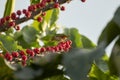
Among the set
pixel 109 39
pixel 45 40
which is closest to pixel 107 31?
pixel 109 39

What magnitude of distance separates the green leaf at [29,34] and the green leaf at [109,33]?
1572mm

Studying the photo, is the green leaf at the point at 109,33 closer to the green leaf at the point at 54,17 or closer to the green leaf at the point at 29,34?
the green leaf at the point at 29,34

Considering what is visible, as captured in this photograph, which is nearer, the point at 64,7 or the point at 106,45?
the point at 106,45

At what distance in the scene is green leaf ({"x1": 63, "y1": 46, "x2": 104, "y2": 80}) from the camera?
0.77 feet

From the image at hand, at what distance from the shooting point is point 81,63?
0.79 ft

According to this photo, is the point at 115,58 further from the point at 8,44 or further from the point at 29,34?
the point at 29,34

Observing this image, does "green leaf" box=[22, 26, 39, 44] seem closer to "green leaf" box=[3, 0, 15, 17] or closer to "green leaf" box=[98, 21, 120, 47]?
"green leaf" box=[3, 0, 15, 17]

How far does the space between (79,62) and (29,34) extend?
5.48 feet

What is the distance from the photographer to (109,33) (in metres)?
0.26

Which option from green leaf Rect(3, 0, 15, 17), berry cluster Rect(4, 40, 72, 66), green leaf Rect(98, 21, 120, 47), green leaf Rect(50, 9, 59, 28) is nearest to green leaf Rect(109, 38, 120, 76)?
green leaf Rect(98, 21, 120, 47)

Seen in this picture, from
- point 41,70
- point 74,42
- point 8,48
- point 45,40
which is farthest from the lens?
point 45,40

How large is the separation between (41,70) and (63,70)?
2 centimetres

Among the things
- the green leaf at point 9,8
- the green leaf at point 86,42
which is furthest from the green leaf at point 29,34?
the green leaf at point 86,42

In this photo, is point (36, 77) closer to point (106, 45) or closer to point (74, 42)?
point (106, 45)
